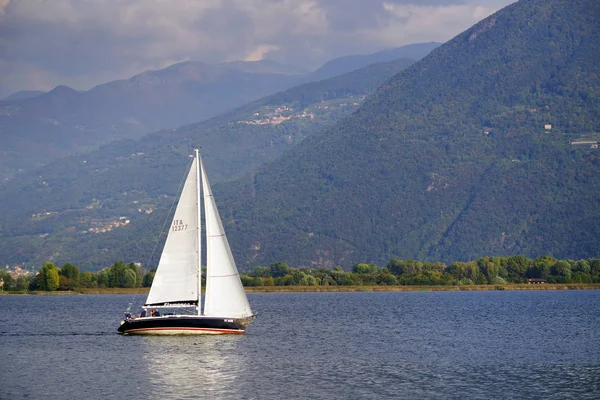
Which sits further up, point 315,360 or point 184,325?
point 184,325

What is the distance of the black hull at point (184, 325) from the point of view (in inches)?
2697

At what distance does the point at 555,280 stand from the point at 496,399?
156153 mm

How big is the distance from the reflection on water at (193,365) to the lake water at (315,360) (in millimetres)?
66

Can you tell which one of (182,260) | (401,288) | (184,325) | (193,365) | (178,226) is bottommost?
(193,365)

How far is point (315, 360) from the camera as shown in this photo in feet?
199

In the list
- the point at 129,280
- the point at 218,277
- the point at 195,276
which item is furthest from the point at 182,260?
the point at 129,280

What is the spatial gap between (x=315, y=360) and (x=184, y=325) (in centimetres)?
1243

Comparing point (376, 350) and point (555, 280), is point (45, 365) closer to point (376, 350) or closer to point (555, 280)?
point (376, 350)

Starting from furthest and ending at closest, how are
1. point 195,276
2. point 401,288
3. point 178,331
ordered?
point 401,288 < point 178,331 < point 195,276

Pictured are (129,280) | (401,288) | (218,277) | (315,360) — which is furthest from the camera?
(401,288)

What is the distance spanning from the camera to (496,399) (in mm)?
46312

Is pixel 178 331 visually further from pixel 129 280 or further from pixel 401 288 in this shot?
pixel 401 288

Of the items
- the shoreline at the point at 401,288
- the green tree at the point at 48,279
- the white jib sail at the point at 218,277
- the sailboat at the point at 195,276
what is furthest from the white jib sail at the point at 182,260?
the green tree at the point at 48,279

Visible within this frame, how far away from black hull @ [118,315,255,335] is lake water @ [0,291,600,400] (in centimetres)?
66
